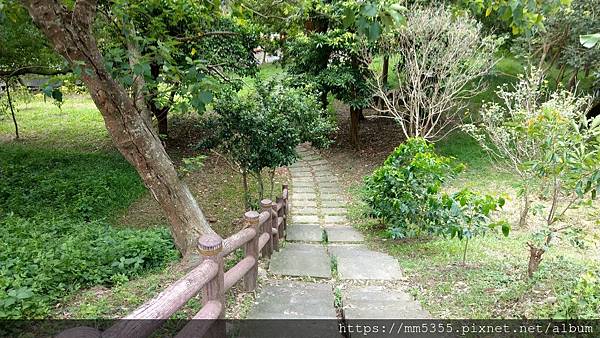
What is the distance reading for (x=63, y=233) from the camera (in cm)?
595

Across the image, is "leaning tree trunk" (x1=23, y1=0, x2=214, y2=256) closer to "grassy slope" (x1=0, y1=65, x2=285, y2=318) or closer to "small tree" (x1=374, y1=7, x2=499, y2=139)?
"grassy slope" (x1=0, y1=65, x2=285, y2=318)

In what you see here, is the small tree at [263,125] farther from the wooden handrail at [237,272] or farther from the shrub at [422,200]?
the wooden handrail at [237,272]

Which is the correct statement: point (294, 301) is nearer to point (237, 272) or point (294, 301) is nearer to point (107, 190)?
point (237, 272)

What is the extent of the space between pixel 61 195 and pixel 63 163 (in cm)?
251

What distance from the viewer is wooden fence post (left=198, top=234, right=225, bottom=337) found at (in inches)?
106

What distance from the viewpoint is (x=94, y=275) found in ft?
14.0

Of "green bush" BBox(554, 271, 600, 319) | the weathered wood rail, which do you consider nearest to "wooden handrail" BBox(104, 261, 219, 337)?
the weathered wood rail

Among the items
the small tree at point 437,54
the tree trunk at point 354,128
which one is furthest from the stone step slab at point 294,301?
the tree trunk at point 354,128

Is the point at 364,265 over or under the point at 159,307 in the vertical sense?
under

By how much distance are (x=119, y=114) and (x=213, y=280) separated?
2173mm

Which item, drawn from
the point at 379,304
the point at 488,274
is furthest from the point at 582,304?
the point at 379,304

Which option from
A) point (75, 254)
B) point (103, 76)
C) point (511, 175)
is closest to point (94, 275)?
point (75, 254)

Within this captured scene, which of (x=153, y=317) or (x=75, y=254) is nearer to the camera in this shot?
(x=153, y=317)

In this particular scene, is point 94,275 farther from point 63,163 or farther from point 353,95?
point 353,95
